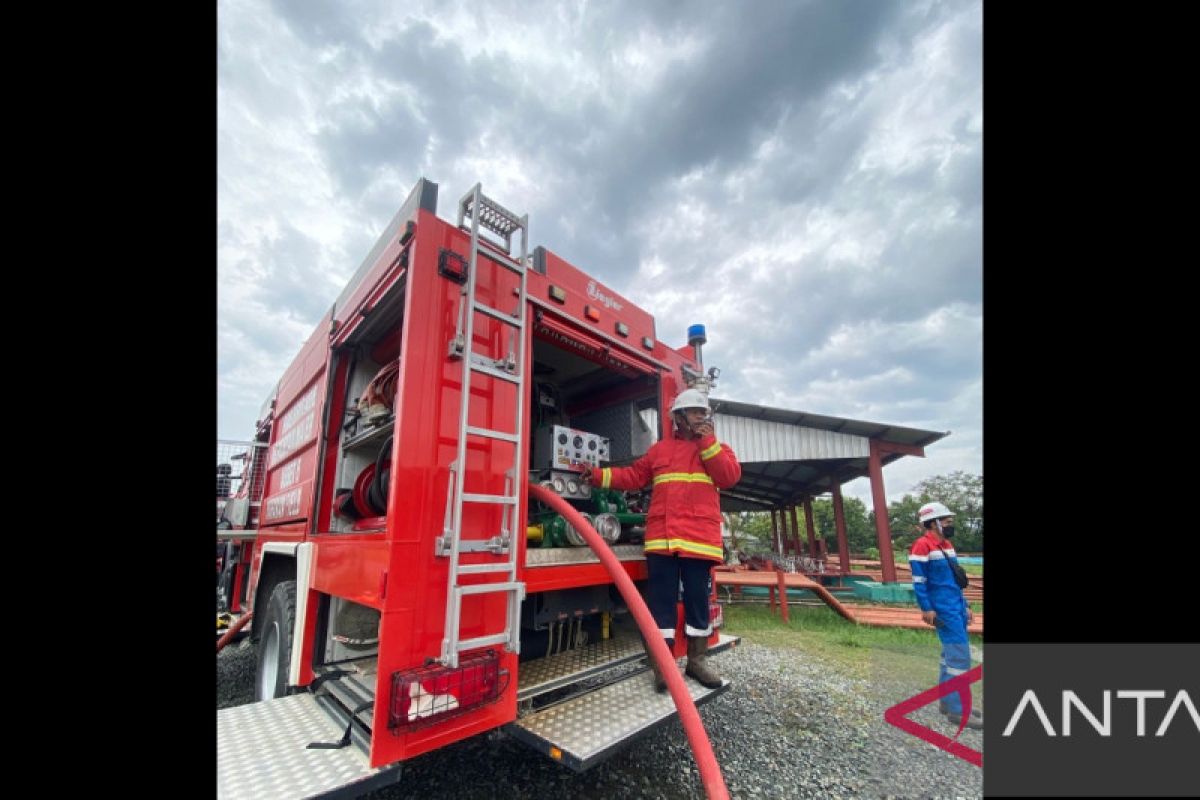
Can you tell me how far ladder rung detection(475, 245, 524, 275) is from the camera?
253 cm

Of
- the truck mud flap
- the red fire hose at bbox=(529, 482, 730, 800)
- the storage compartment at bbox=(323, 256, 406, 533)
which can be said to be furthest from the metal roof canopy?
the truck mud flap

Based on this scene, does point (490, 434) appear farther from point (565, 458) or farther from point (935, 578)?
point (935, 578)

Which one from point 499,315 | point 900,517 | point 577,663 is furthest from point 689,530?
point 900,517

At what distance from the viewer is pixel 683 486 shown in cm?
304

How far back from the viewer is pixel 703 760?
1803 mm

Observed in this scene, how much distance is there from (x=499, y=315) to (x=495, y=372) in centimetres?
30

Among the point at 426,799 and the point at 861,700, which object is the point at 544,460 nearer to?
the point at 426,799

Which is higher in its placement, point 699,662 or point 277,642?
point 277,642

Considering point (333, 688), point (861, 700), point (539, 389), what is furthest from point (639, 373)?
point (861, 700)

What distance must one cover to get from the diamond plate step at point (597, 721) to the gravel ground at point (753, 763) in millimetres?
298

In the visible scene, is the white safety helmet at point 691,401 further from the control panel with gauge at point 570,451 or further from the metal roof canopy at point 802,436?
the metal roof canopy at point 802,436

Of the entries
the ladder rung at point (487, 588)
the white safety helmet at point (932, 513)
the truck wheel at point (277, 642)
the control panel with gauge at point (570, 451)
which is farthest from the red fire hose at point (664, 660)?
the white safety helmet at point (932, 513)

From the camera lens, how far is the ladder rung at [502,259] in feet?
8.31
